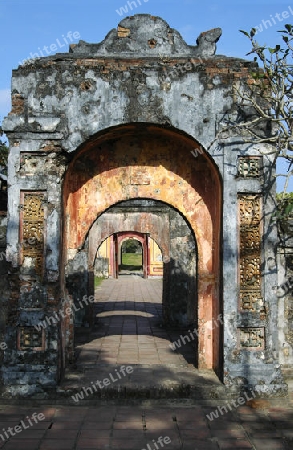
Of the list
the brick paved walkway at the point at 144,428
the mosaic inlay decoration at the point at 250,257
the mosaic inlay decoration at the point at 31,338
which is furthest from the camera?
the mosaic inlay decoration at the point at 250,257

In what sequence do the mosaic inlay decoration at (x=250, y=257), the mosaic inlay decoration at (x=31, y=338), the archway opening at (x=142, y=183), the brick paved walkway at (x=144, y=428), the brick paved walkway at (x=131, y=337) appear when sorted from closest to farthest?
the brick paved walkway at (x=144, y=428) → the mosaic inlay decoration at (x=31, y=338) → the mosaic inlay decoration at (x=250, y=257) → the archway opening at (x=142, y=183) → the brick paved walkway at (x=131, y=337)

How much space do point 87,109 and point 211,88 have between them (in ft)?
4.76

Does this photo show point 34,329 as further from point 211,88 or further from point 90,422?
point 211,88

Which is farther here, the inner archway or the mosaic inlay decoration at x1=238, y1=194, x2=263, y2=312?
the inner archway

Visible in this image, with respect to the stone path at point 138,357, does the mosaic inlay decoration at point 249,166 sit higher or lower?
higher

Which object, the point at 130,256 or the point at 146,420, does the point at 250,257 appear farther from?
the point at 130,256

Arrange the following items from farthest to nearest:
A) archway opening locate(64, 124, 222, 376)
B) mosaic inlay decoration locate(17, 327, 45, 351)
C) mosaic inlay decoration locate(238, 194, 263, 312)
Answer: archway opening locate(64, 124, 222, 376)
mosaic inlay decoration locate(238, 194, 263, 312)
mosaic inlay decoration locate(17, 327, 45, 351)

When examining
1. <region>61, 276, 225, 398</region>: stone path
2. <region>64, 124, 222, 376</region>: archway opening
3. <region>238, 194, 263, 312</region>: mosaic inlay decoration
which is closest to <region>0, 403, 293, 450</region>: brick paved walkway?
<region>61, 276, 225, 398</region>: stone path

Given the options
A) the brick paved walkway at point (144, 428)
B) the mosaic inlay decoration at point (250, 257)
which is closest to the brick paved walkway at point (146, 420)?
the brick paved walkway at point (144, 428)

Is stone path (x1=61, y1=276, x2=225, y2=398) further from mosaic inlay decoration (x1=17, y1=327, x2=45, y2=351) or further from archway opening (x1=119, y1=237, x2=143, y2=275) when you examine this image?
archway opening (x1=119, y1=237, x2=143, y2=275)

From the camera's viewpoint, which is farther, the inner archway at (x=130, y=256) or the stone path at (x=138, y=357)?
the inner archway at (x=130, y=256)

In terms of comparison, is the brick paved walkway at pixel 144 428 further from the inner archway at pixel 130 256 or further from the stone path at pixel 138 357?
the inner archway at pixel 130 256

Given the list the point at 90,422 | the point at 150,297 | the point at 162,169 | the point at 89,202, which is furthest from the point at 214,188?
the point at 150,297

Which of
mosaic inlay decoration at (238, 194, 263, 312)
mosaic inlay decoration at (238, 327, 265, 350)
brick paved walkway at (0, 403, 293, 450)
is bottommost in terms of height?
brick paved walkway at (0, 403, 293, 450)
